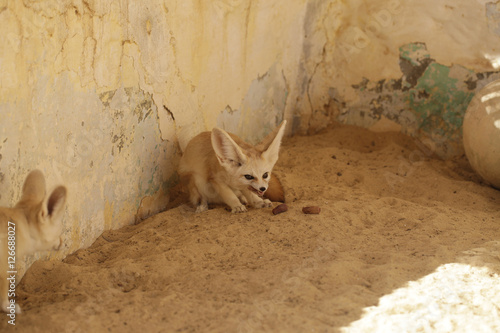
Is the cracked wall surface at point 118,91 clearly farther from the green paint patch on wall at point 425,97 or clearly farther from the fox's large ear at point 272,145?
the green paint patch on wall at point 425,97

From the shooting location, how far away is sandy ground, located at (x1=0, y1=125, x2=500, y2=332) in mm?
2498

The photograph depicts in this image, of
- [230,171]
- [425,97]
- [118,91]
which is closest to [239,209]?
[230,171]

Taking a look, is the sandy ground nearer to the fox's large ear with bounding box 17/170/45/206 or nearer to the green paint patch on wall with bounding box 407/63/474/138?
the fox's large ear with bounding box 17/170/45/206

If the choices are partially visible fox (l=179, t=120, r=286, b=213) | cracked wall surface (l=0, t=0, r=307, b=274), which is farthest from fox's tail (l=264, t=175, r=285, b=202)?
cracked wall surface (l=0, t=0, r=307, b=274)

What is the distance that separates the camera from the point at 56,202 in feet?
8.36

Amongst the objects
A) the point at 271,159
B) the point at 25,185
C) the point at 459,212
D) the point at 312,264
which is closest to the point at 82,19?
the point at 25,185

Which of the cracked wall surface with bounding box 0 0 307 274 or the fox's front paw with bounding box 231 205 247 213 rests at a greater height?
the cracked wall surface with bounding box 0 0 307 274

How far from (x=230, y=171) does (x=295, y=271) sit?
1.36 meters

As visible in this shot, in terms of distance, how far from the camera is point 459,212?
13.6ft

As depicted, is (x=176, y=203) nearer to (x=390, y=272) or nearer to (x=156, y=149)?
(x=156, y=149)

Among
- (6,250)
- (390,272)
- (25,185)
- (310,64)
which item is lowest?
(390,272)

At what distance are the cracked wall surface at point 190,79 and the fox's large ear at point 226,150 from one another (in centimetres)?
51

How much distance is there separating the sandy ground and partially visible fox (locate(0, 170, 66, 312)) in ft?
0.82

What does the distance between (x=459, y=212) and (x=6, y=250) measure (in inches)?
134
